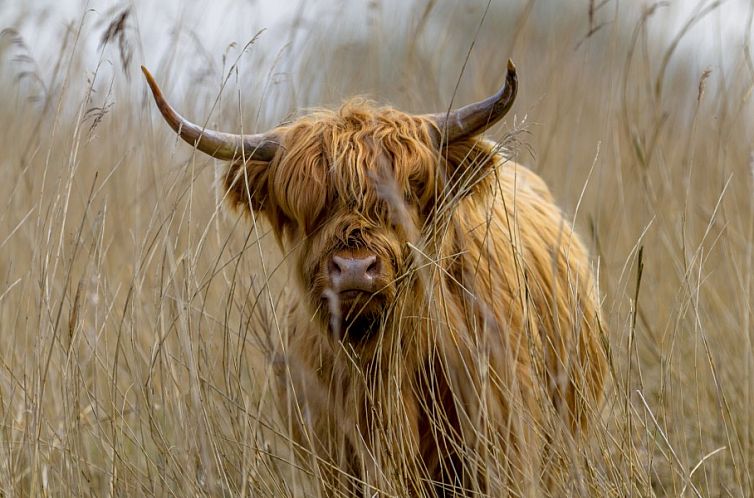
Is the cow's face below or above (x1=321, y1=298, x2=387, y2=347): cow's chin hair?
above

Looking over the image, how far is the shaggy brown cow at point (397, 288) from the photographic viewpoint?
3.10m

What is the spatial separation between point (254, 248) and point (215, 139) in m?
1.01

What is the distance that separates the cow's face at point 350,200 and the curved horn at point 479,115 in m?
0.12

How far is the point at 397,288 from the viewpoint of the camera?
3188 millimetres

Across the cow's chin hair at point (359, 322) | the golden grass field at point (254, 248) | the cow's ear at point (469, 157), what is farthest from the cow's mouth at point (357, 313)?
the cow's ear at point (469, 157)

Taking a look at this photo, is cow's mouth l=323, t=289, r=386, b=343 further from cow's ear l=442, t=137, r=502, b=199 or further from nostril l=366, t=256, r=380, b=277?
cow's ear l=442, t=137, r=502, b=199

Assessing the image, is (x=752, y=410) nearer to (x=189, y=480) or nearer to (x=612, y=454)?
(x=612, y=454)

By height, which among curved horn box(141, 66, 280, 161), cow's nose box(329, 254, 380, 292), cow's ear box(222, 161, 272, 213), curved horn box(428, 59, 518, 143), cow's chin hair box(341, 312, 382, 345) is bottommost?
cow's chin hair box(341, 312, 382, 345)

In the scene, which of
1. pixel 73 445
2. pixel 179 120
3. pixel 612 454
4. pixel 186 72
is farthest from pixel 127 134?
pixel 612 454

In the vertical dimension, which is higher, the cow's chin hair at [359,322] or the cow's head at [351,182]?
the cow's head at [351,182]

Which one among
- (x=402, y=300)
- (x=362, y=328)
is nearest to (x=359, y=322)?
(x=362, y=328)

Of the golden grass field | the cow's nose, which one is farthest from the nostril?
the golden grass field

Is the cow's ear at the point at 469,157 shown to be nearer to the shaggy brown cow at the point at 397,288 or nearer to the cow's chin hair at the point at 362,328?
the shaggy brown cow at the point at 397,288

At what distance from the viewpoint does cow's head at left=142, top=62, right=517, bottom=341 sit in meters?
3.11
